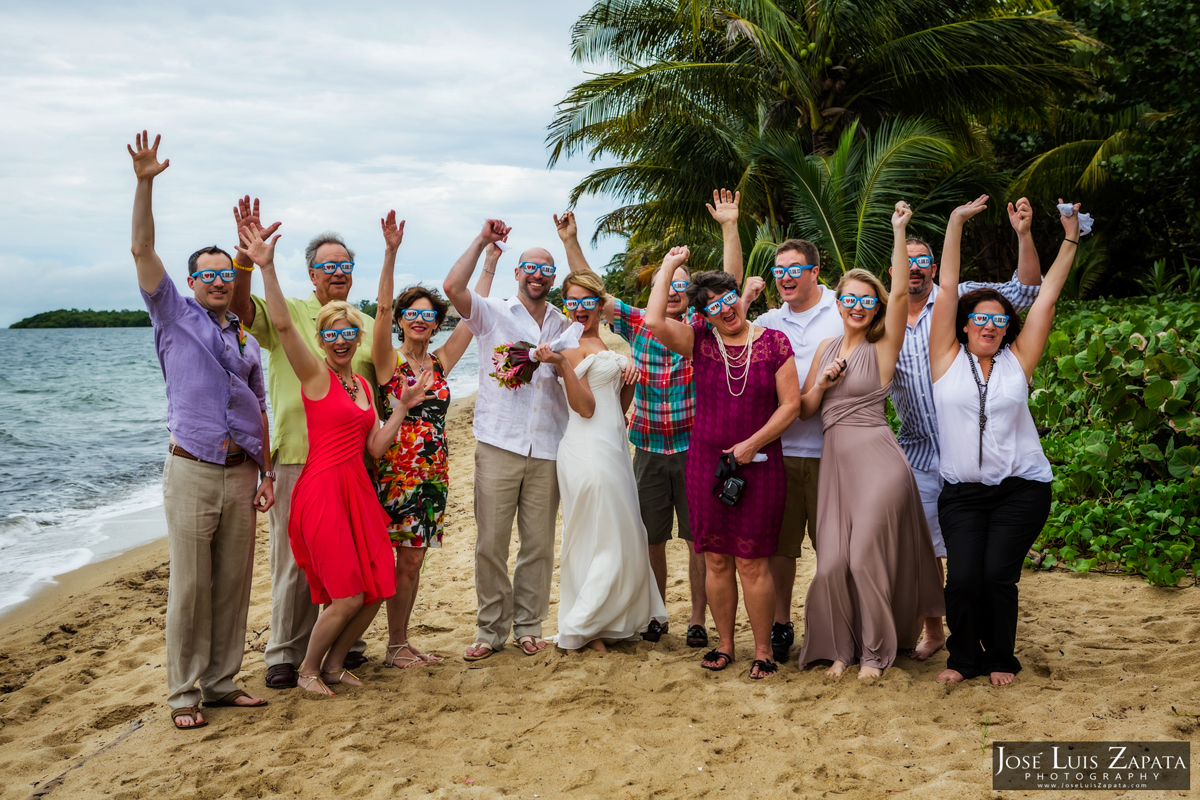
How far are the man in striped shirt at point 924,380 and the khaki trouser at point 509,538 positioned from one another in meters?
2.00

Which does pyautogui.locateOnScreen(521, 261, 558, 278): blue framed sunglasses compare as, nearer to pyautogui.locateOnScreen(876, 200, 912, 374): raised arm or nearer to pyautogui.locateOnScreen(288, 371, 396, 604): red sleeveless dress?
pyautogui.locateOnScreen(288, 371, 396, 604): red sleeveless dress

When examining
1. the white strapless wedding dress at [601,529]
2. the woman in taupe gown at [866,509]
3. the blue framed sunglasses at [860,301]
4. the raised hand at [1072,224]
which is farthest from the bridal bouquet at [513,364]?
the raised hand at [1072,224]

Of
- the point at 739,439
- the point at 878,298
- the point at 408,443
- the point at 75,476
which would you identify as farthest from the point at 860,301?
the point at 75,476

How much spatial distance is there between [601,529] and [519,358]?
106cm

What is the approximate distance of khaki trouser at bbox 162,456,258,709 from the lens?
396 centimetres

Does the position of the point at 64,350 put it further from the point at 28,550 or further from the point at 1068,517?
the point at 1068,517

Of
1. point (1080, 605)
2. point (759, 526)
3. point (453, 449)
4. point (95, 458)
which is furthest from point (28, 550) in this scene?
point (1080, 605)

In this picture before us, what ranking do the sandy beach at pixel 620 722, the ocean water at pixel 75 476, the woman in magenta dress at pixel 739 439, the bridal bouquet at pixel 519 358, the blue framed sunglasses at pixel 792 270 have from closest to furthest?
the sandy beach at pixel 620 722, the woman in magenta dress at pixel 739 439, the blue framed sunglasses at pixel 792 270, the bridal bouquet at pixel 519 358, the ocean water at pixel 75 476

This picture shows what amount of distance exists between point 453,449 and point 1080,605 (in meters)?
10.4

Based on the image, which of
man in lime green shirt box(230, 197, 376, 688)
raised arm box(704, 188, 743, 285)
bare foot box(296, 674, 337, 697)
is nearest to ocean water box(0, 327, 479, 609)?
man in lime green shirt box(230, 197, 376, 688)

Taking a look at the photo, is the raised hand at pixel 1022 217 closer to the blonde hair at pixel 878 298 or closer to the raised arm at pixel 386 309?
the blonde hair at pixel 878 298

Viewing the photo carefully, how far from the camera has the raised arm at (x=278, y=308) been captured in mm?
3996

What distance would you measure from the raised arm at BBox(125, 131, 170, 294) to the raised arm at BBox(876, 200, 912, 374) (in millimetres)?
3413

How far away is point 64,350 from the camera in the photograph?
68.9 metres
